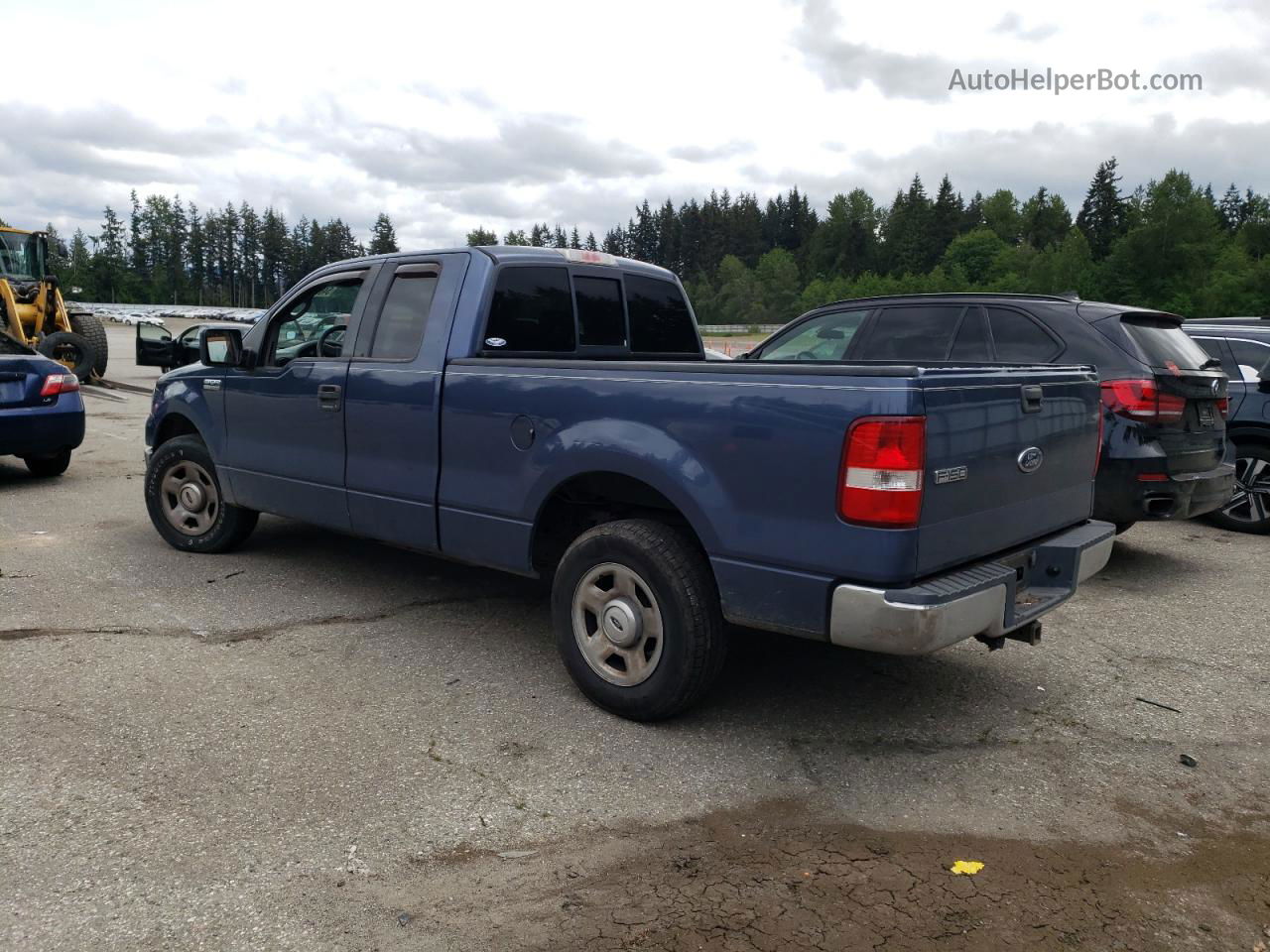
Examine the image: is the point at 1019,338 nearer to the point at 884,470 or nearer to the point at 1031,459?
the point at 1031,459

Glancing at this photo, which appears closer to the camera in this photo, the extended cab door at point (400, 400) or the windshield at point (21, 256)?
the extended cab door at point (400, 400)

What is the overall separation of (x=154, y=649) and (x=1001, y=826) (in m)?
3.78

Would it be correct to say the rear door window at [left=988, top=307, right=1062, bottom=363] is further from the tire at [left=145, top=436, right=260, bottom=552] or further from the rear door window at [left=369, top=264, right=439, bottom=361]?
the tire at [left=145, top=436, right=260, bottom=552]

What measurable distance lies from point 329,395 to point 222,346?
1.16 metres

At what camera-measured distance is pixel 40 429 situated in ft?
28.5

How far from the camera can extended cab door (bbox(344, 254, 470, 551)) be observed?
472 cm

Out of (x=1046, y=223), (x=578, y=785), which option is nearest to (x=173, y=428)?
(x=578, y=785)

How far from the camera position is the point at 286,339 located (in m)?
5.76

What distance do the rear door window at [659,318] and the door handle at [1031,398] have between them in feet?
7.89

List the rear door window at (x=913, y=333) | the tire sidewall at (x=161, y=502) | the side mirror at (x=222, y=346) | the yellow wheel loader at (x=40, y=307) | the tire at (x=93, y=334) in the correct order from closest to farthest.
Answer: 1. the side mirror at (x=222, y=346)
2. the tire sidewall at (x=161, y=502)
3. the rear door window at (x=913, y=333)
4. the yellow wheel loader at (x=40, y=307)
5. the tire at (x=93, y=334)

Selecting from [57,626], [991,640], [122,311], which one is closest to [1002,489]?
[991,640]

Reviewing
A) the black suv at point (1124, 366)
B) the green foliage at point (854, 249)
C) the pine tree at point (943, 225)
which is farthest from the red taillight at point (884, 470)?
the pine tree at point (943, 225)

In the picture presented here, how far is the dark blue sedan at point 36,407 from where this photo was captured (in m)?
8.51

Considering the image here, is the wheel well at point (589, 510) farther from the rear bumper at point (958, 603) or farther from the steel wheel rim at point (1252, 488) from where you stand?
the steel wheel rim at point (1252, 488)
